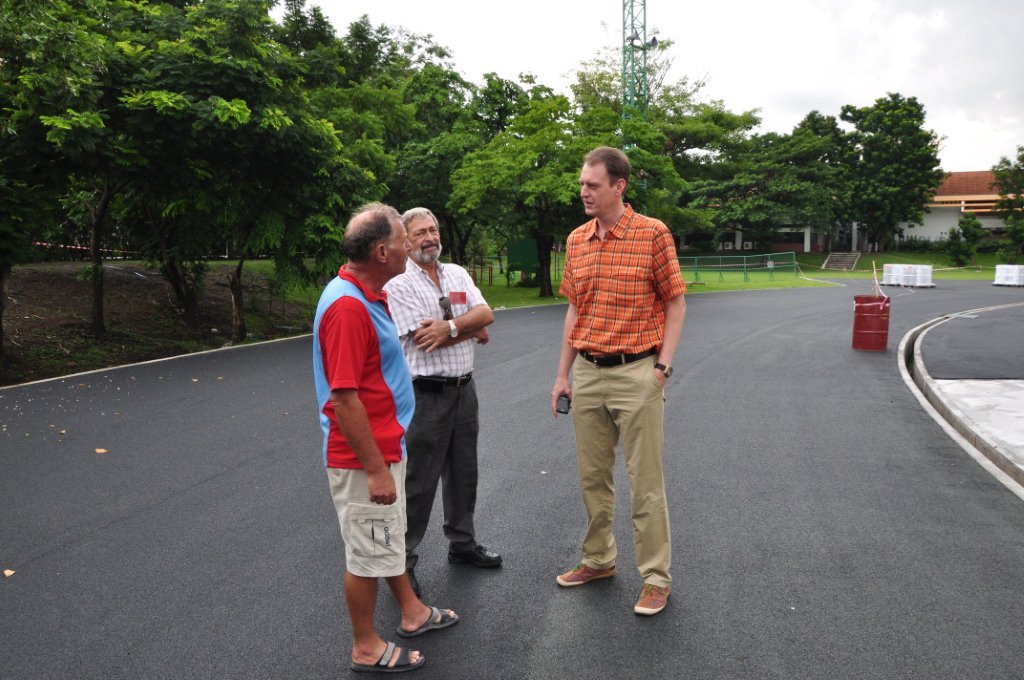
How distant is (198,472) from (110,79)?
Answer: 8.87 metres

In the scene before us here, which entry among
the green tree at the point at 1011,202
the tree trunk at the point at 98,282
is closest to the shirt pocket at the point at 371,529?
the tree trunk at the point at 98,282

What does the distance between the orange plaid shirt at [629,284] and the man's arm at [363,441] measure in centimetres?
128

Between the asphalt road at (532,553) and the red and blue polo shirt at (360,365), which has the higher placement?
the red and blue polo shirt at (360,365)

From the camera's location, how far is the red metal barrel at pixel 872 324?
13023 millimetres

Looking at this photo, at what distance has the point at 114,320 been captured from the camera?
16156mm

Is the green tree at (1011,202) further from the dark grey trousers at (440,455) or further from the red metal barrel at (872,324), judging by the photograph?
the dark grey trousers at (440,455)

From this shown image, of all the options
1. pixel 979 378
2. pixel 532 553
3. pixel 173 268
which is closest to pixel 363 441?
pixel 532 553

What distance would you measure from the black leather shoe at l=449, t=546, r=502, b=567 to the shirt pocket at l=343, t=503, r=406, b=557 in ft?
3.90

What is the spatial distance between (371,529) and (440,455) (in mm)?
973

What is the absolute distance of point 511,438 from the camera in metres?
7.04

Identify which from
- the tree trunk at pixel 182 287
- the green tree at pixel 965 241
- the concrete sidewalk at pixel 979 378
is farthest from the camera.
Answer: the green tree at pixel 965 241

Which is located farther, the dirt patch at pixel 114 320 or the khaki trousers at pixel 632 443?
the dirt patch at pixel 114 320

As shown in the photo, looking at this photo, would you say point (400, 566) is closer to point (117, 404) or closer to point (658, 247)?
point (658, 247)

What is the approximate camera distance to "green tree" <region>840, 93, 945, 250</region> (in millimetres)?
58562
